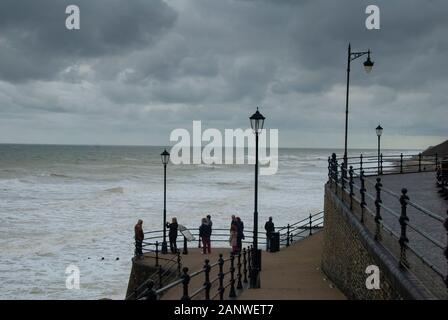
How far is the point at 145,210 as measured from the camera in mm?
40562

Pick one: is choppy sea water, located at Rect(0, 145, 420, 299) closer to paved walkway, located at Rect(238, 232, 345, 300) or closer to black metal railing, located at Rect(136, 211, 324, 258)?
black metal railing, located at Rect(136, 211, 324, 258)

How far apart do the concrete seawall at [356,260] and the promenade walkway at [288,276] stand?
1.57ft

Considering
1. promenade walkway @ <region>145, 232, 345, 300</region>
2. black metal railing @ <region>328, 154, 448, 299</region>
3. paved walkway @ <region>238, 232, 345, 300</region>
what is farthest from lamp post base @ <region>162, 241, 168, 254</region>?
black metal railing @ <region>328, 154, 448, 299</region>

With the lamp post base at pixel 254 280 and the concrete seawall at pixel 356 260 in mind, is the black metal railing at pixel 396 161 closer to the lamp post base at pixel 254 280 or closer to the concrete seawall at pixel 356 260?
the concrete seawall at pixel 356 260

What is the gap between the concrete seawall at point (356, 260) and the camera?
20.6 ft

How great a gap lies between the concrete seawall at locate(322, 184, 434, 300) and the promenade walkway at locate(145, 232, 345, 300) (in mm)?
480

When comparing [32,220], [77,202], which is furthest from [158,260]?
[77,202]

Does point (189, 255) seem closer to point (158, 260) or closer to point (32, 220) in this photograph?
point (158, 260)

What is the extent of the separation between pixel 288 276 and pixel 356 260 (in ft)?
17.0

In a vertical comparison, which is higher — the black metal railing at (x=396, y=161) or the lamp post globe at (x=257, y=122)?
the lamp post globe at (x=257, y=122)

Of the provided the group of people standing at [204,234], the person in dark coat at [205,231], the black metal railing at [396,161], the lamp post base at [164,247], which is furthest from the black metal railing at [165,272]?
the black metal railing at [396,161]

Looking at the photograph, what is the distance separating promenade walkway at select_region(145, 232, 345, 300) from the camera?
11.8m

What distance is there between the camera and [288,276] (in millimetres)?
14477
